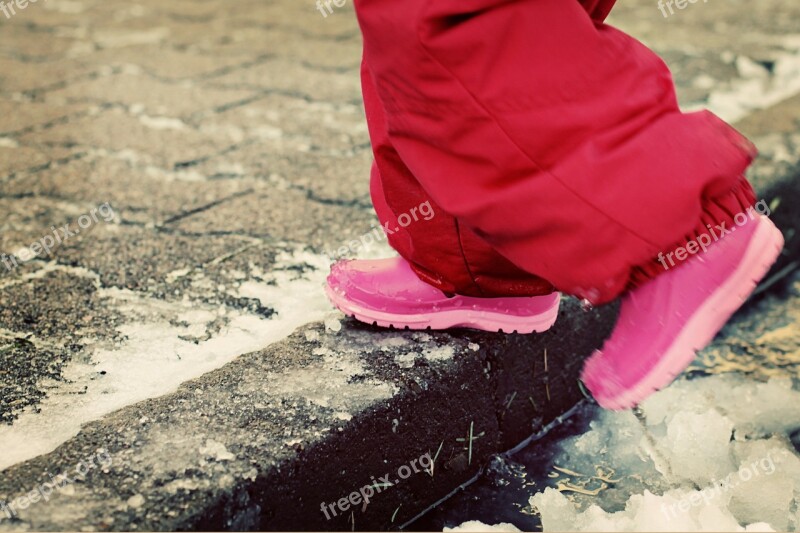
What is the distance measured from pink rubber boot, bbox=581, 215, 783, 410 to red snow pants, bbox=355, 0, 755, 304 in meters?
0.03

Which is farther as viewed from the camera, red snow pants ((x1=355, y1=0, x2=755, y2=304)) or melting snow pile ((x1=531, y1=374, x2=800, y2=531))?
melting snow pile ((x1=531, y1=374, x2=800, y2=531))

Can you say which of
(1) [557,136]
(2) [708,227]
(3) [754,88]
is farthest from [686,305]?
(3) [754,88]

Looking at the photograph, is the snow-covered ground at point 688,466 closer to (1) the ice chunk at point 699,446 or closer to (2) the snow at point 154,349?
(1) the ice chunk at point 699,446

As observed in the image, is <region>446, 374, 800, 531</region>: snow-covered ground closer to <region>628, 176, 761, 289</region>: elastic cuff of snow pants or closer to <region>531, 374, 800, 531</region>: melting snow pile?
<region>531, 374, 800, 531</region>: melting snow pile

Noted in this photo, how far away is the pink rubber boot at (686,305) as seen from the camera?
1.07 metres

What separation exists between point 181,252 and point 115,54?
5.67 feet

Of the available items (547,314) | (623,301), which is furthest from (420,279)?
(623,301)

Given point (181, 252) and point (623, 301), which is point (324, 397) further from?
point (181, 252)

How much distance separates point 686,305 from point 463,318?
374 mm

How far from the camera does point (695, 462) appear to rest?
132 cm

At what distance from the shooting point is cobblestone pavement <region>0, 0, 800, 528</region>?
132cm

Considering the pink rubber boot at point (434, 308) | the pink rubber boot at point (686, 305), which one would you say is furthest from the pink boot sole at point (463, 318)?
the pink rubber boot at point (686, 305)

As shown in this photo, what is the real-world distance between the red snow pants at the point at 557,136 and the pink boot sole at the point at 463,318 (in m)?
0.26

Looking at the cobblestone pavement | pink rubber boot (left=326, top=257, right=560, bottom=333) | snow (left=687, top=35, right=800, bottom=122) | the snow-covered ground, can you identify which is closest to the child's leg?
pink rubber boot (left=326, top=257, right=560, bottom=333)
